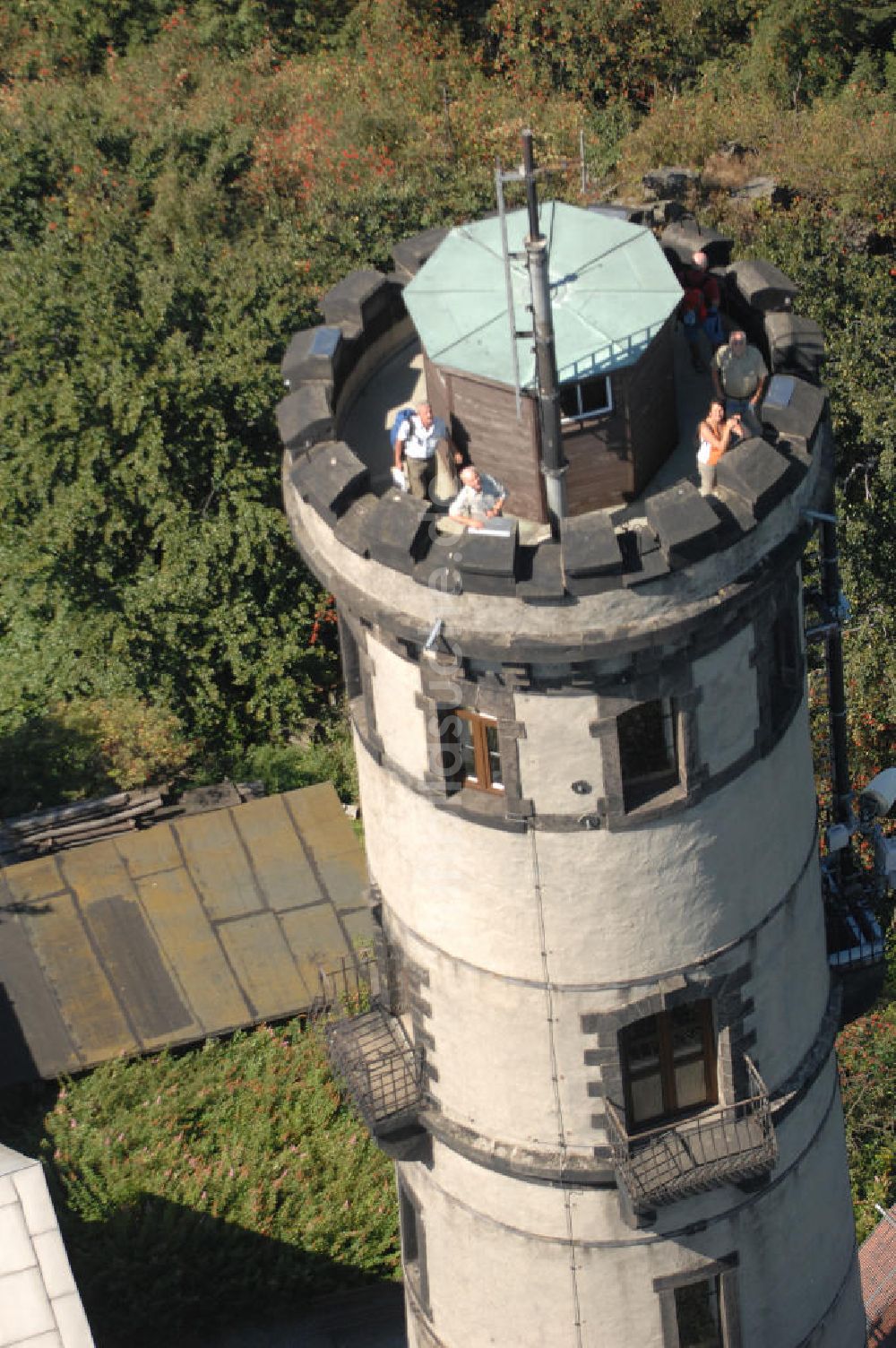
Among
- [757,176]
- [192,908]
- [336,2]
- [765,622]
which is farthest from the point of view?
[336,2]

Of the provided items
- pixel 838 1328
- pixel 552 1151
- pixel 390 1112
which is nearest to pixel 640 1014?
pixel 552 1151

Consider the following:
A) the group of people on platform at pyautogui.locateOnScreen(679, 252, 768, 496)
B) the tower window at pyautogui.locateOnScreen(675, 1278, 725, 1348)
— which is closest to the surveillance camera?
the tower window at pyautogui.locateOnScreen(675, 1278, 725, 1348)

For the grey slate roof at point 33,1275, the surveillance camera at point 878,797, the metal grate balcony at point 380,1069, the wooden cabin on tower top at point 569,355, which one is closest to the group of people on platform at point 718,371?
the wooden cabin on tower top at point 569,355

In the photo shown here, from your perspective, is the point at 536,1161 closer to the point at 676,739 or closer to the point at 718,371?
the point at 676,739

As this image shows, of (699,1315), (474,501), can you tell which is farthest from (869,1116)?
(474,501)

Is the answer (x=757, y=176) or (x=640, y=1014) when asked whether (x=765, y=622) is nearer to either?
(x=640, y=1014)

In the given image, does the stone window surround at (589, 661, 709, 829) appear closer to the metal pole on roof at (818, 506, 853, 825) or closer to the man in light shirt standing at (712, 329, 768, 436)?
the metal pole on roof at (818, 506, 853, 825)
